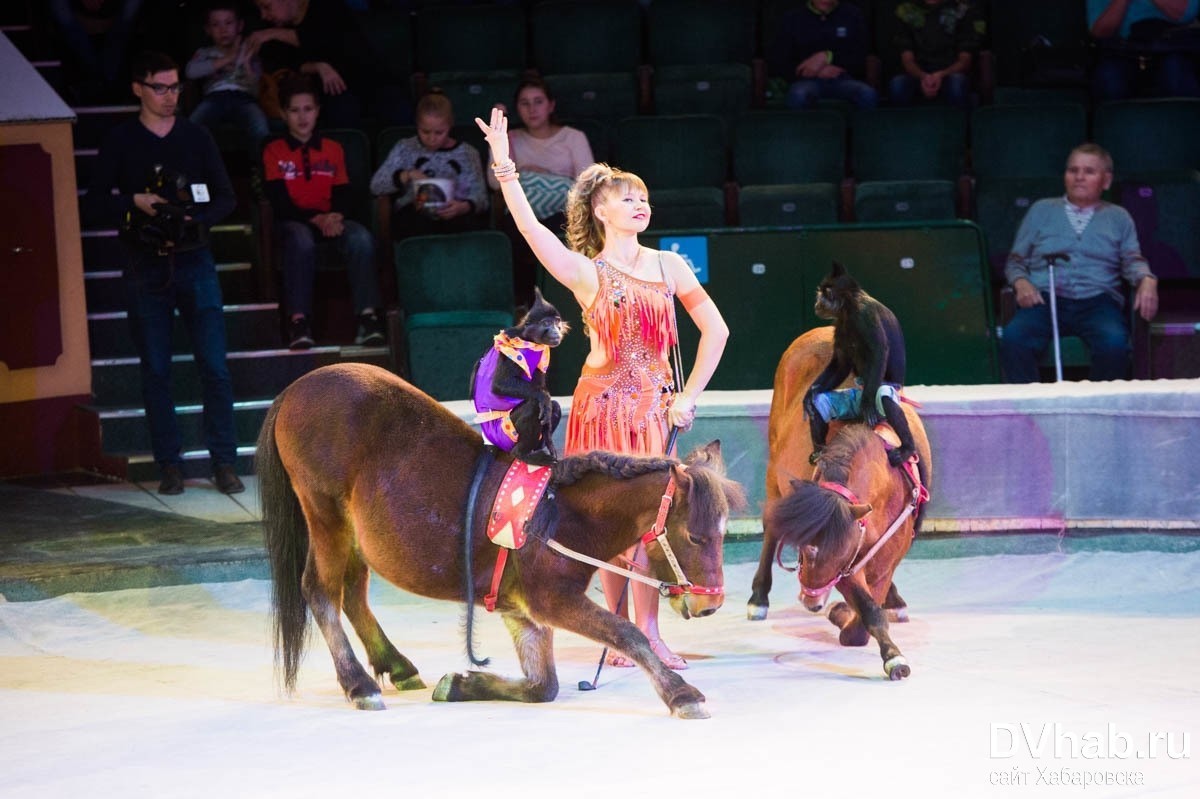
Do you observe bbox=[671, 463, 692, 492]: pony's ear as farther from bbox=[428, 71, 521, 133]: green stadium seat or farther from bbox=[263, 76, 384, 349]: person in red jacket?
bbox=[428, 71, 521, 133]: green stadium seat

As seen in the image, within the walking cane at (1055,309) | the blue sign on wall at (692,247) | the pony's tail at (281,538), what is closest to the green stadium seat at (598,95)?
the blue sign on wall at (692,247)

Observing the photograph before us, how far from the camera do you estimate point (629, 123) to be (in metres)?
9.45

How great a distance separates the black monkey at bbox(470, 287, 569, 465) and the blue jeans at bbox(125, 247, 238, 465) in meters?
3.17

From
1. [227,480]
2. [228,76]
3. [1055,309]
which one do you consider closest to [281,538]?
[227,480]

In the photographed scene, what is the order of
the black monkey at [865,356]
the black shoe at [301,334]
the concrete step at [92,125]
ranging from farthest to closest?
the concrete step at [92,125]
the black shoe at [301,334]
the black monkey at [865,356]

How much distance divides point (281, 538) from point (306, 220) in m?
3.85

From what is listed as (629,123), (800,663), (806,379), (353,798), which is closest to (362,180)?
(629,123)

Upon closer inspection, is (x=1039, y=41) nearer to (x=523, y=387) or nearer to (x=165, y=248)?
(x=165, y=248)

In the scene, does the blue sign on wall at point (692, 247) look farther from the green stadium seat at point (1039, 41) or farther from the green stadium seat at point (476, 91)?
the green stadium seat at point (1039, 41)

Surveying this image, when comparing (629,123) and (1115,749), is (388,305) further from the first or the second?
(1115,749)

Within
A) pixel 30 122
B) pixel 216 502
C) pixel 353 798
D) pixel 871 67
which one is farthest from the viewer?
pixel 871 67

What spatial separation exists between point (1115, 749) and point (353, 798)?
2032 millimetres

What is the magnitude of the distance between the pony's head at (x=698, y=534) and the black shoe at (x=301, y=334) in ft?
14.7

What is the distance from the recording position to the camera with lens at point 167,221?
7680 mm
